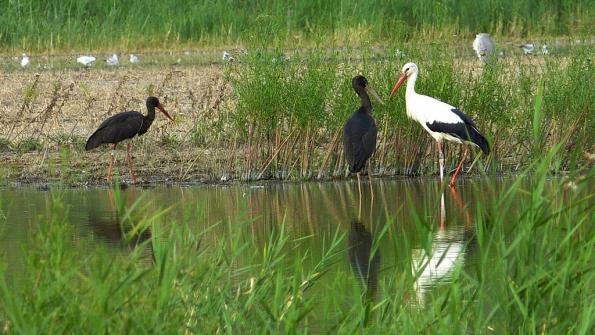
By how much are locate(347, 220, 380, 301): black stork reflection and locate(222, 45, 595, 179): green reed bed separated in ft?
6.99

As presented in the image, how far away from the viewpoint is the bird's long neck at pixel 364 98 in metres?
11.4

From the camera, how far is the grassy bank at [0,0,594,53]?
21188 mm

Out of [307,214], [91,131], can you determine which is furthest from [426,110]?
[91,131]

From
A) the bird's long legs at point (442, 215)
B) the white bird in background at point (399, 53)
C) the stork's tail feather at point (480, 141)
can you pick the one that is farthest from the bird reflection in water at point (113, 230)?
the stork's tail feather at point (480, 141)

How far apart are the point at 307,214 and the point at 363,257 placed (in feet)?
5.35

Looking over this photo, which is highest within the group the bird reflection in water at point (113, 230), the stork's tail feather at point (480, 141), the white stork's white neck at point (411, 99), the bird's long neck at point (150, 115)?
the white stork's white neck at point (411, 99)

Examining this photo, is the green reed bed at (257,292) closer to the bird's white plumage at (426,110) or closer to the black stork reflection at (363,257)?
the black stork reflection at (363,257)

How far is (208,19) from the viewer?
22219mm

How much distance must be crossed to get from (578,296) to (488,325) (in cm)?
40

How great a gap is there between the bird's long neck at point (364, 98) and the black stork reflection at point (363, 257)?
209 cm

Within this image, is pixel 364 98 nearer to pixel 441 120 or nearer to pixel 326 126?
pixel 326 126

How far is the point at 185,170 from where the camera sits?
39.5ft

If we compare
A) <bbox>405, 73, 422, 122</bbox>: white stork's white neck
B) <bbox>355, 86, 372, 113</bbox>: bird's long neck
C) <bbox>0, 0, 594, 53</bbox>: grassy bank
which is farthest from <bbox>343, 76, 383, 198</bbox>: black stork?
<bbox>0, 0, 594, 53</bbox>: grassy bank

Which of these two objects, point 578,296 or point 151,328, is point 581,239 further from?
point 151,328
